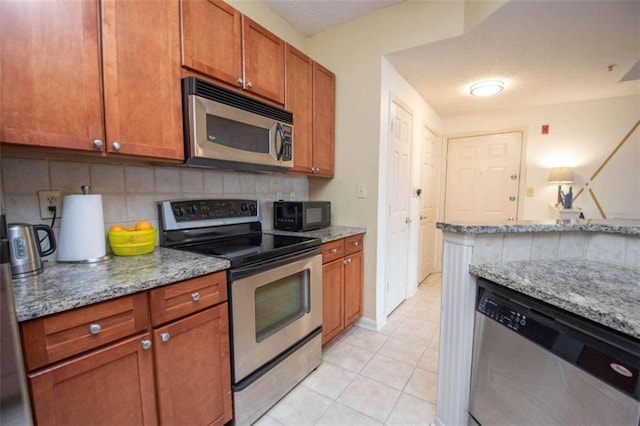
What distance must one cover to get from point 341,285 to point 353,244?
34 cm

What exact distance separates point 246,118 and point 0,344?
137 centimetres

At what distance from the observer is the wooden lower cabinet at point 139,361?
803 millimetres

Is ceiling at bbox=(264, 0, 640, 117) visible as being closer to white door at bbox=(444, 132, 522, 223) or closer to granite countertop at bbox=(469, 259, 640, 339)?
white door at bbox=(444, 132, 522, 223)

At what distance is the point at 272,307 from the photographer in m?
1.52

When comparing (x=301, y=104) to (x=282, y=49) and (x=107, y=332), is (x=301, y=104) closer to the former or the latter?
(x=282, y=49)

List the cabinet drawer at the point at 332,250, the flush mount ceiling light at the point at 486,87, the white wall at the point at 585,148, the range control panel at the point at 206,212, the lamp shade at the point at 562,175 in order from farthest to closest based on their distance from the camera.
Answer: the lamp shade at the point at 562,175
the white wall at the point at 585,148
the flush mount ceiling light at the point at 486,87
the cabinet drawer at the point at 332,250
the range control panel at the point at 206,212

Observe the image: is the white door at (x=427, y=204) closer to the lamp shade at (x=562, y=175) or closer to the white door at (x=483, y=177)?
the white door at (x=483, y=177)

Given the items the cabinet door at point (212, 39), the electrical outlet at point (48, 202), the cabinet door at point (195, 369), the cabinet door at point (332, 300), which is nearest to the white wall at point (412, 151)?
the cabinet door at point (332, 300)

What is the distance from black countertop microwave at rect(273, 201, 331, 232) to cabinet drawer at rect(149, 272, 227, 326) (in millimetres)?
947

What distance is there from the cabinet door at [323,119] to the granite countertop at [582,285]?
1.51m

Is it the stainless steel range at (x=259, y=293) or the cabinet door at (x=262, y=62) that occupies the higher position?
the cabinet door at (x=262, y=62)

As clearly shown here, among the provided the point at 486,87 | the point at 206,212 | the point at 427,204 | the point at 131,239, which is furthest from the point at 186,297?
the point at 427,204

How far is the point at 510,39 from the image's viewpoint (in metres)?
2.01

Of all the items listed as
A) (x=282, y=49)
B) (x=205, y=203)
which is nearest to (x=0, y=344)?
(x=205, y=203)
